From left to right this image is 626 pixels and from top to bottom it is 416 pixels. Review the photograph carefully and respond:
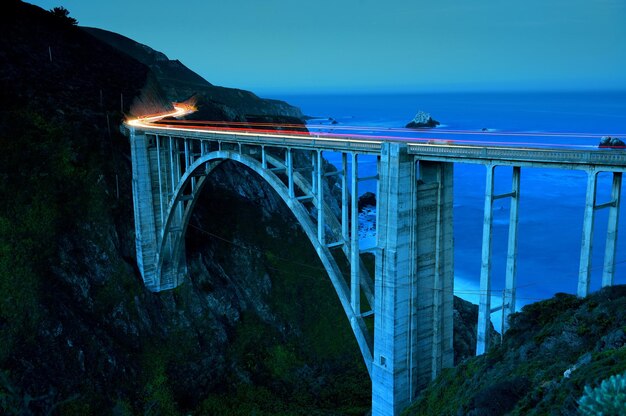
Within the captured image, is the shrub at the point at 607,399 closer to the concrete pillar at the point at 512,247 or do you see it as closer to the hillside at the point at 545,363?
the hillside at the point at 545,363

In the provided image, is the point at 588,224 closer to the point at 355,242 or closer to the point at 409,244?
the point at 409,244

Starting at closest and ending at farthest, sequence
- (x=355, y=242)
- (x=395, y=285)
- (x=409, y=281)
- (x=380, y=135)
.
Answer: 1. (x=395, y=285)
2. (x=409, y=281)
3. (x=355, y=242)
4. (x=380, y=135)

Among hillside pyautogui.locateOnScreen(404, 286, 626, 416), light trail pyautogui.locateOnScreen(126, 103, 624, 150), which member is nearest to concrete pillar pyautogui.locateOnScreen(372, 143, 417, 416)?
light trail pyautogui.locateOnScreen(126, 103, 624, 150)

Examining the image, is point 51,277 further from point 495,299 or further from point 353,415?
point 495,299

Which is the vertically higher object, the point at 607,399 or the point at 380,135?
the point at 380,135

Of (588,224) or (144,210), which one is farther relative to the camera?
(144,210)

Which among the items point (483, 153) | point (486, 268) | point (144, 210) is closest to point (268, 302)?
point (144, 210)

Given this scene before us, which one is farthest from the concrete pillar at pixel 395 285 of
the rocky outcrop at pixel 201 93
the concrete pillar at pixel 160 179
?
the rocky outcrop at pixel 201 93
